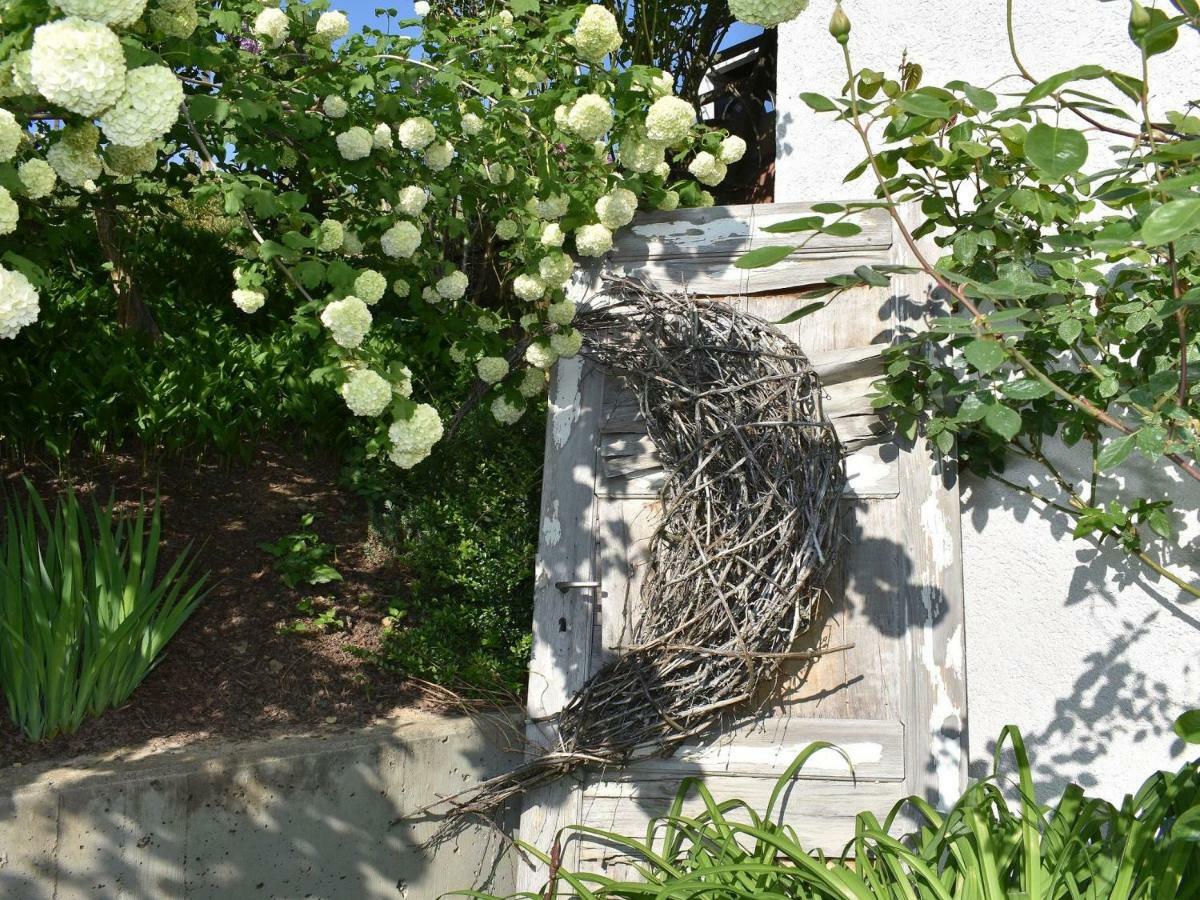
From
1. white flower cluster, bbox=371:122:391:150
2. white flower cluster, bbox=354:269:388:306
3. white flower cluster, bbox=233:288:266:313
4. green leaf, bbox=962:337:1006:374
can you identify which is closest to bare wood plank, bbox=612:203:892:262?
white flower cluster, bbox=371:122:391:150

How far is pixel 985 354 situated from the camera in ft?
6.73

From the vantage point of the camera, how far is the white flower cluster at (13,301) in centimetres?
160

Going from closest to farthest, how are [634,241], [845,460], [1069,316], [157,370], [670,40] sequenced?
[1069,316]
[845,460]
[634,241]
[157,370]
[670,40]

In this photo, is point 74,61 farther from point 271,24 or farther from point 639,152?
point 639,152

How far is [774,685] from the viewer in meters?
2.70

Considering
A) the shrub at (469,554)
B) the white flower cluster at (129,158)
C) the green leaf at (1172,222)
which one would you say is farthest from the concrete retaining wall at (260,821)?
the green leaf at (1172,222)

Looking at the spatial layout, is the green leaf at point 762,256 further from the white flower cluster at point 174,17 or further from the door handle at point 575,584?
the white flower cluster at point 174,17

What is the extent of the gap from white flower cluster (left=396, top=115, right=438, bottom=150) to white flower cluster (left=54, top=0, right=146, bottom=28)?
1.05 metres

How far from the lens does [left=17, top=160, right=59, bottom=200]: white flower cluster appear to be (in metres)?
1.84

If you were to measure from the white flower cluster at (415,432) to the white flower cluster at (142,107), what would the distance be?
0.76m

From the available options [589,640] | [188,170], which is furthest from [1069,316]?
[188,170]

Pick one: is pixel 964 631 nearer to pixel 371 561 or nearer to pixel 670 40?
pixel 371 561

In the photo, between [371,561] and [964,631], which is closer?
[964,631]

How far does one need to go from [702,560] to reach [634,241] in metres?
1.05
